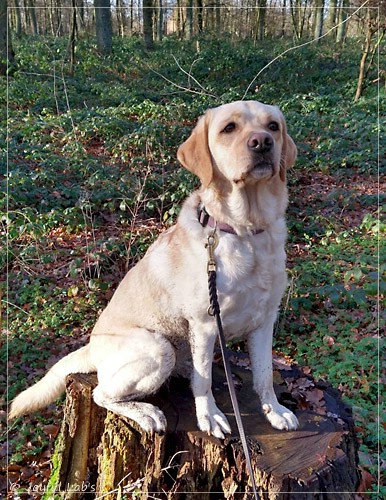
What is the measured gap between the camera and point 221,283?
2.73 meters

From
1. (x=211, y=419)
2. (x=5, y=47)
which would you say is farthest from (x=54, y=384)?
(x=5, y=47)

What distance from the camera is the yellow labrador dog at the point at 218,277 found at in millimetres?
2764

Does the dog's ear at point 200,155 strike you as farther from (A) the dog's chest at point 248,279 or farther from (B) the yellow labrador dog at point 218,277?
(A) the dog's chest at point 248,279

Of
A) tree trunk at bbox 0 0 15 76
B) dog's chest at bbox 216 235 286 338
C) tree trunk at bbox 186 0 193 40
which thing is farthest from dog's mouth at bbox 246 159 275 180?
tree trunk at bbox 186 0 193 40

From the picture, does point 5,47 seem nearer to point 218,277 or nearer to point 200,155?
point 200,155

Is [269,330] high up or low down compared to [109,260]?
up

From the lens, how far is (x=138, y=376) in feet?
9.69

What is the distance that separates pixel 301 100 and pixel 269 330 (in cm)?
1227

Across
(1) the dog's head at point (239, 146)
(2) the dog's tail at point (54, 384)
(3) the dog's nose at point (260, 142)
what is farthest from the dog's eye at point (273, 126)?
(2) the dog's tail at point (54, 384)

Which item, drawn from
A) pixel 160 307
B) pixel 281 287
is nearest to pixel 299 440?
pixel 281 287

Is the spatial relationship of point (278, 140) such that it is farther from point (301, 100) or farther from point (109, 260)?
point (301, 100)

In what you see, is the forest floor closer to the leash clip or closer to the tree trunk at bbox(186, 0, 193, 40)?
the leash clip

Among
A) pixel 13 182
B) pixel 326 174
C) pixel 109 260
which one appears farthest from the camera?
pixel 326 174

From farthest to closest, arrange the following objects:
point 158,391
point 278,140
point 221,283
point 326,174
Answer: point 326,174 → point 158,391 → point 278,140 → point 221,283
